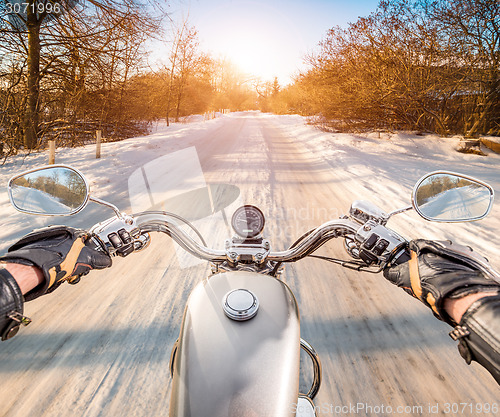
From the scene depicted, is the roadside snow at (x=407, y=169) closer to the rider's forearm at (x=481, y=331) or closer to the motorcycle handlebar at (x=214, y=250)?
the motorcycle handlebar at (x=214, y=250)

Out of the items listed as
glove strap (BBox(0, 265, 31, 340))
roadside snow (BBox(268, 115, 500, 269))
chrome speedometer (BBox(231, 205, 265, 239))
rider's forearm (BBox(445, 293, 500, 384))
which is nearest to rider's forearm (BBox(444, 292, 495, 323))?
rider's forearm (BBox(445, 293, 500, 384))

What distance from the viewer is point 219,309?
0.94m

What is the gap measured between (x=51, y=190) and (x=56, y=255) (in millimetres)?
696

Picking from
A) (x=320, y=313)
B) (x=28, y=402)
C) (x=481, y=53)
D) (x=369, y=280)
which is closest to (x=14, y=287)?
(x=28, y=402)

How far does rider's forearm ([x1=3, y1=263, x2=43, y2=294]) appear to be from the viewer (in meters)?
0.90

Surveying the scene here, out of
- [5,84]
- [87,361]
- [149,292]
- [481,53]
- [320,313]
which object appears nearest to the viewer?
[87,361]

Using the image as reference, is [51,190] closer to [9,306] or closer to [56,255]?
[56,255]

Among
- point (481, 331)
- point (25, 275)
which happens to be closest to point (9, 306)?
point (25, 275)

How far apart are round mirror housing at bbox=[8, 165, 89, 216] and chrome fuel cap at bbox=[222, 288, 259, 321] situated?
42.6 inches

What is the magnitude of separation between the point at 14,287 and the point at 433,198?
6.59 feet

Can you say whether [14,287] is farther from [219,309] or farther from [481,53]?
[481,53]

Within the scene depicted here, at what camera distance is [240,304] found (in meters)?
0.91

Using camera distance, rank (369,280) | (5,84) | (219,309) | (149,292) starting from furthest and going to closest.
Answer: (5,84) < (369,280) < (149,292) < (219,309)

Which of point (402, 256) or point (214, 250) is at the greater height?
point (402, 256)
